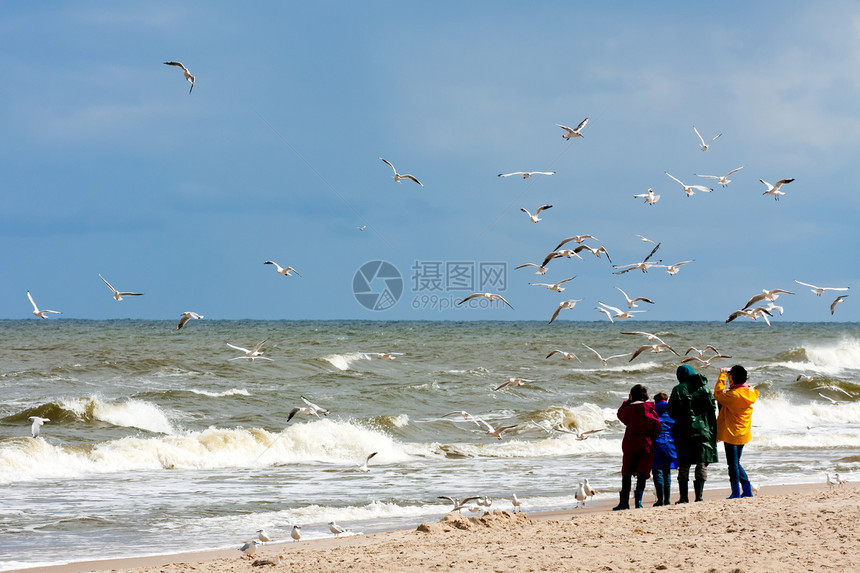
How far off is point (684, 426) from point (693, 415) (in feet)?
0.52

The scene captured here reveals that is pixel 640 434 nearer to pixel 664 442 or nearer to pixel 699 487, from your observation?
pixel 664 442

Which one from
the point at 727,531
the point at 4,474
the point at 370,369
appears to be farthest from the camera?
the point at 370,369

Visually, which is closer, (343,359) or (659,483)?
(659,483)

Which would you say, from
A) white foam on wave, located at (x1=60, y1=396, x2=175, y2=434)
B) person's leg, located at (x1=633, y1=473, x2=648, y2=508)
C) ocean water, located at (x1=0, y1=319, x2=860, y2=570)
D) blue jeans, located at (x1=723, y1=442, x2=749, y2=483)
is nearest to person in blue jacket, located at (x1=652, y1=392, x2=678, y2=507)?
person's leg, located at (x1=633, y1=473, x2=648, y2=508)

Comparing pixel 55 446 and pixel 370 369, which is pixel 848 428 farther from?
pixel 370 369

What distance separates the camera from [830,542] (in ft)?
24.7

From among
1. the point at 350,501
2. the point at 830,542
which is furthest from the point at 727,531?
the point at 350,501

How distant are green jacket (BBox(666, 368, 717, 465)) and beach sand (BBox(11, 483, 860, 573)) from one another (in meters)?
0.58

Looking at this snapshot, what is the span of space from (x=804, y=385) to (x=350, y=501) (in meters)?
26.5

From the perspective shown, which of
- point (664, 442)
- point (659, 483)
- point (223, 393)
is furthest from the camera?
point (223, 393)

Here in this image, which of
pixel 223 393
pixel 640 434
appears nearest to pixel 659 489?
pixel 640 434

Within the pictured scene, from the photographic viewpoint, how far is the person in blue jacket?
1046 centimetres

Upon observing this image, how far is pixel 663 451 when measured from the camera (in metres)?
10.5

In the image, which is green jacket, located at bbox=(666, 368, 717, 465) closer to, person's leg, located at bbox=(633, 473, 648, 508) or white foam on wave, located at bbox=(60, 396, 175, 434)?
person's leg, located at bbox=(633, 473, 648, 508)
